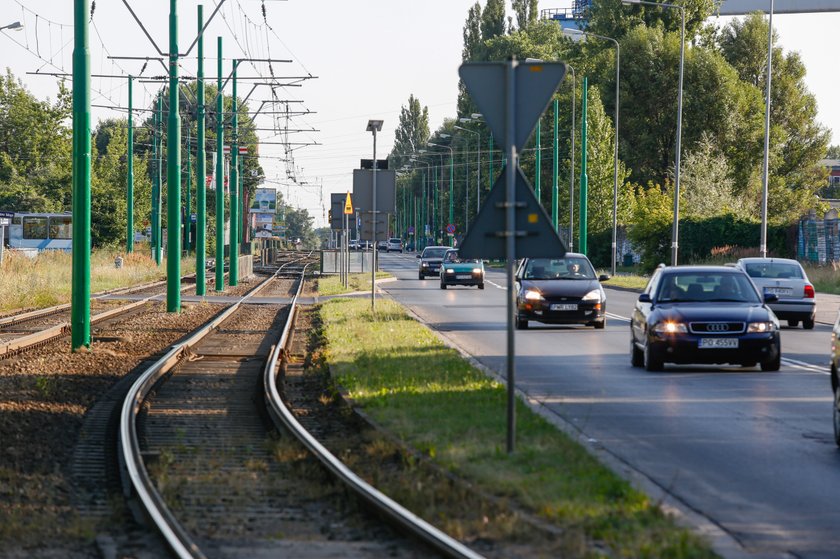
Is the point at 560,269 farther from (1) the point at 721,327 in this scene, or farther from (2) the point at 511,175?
(2) the point at 511,175

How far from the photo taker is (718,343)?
734 inches

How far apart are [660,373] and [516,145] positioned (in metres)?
9.07

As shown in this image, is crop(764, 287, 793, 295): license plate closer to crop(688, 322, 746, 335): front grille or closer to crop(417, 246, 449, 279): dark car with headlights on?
crop(688, 322, 746, 335): front grille

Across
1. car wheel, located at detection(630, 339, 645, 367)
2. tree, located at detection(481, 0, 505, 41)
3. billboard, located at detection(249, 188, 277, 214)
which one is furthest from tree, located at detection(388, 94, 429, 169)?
car wheel, located at detection(630, 339, 645, 367)

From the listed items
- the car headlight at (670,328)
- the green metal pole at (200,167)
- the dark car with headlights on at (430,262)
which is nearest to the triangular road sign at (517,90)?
the car headlight at (670,328)

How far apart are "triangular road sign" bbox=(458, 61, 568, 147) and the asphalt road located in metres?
2.63

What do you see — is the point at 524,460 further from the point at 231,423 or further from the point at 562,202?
the point at 562,202

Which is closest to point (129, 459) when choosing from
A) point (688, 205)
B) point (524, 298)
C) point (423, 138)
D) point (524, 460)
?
point (524, 460)

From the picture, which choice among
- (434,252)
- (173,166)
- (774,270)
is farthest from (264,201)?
(774,270)

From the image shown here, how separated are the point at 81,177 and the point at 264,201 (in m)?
146

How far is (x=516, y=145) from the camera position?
10.7 meters

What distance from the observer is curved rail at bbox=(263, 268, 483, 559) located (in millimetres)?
7316

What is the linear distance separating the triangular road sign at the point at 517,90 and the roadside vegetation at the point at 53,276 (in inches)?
1006

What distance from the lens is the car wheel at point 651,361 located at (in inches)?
748
